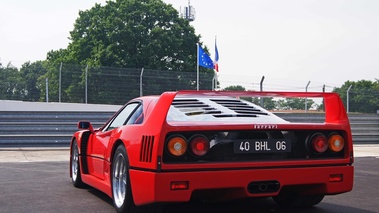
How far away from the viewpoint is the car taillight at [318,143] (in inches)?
188

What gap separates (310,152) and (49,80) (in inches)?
678

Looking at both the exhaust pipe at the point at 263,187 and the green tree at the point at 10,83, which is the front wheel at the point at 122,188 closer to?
the exhaust pipe at the point at 263,187

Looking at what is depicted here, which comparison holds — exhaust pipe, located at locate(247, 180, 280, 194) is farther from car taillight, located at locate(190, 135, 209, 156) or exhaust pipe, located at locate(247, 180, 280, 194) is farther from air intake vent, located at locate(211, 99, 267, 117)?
air intake vent, located at locate(211, 99, 267, 117)

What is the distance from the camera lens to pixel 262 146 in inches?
181

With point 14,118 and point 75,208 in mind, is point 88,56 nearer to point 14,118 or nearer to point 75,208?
point 14,118

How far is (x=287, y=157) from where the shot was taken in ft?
A: 15.5

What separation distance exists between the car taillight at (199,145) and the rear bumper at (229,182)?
0.54 feet

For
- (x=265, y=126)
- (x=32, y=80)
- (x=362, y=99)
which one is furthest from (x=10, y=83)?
(x=265, y=126)

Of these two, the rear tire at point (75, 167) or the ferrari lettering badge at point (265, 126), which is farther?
the rear tire at point (75, 167)

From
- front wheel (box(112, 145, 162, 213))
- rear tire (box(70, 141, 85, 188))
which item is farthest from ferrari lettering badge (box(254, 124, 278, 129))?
rear tire (box(70, 141, 85, 188))

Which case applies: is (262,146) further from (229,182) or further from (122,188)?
(122,188)

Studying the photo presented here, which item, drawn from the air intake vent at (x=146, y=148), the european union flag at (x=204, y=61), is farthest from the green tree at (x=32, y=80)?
the air intake vent at (x=146, y=148)

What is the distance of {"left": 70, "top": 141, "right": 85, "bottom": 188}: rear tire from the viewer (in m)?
6.81

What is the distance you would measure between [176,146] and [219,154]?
14.9 inches
